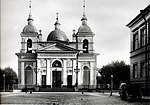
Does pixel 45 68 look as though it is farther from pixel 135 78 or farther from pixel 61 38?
pixel 135 78

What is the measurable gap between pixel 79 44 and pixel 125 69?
8.66 metres

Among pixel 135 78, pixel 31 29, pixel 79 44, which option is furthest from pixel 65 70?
pixel 135 78

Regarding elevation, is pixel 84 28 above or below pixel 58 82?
above

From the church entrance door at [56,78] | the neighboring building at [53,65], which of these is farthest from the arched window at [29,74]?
the church entrance door at [56,78]

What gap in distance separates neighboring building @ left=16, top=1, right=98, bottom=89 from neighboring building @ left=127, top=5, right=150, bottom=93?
23.6 meters

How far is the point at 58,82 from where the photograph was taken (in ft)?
132

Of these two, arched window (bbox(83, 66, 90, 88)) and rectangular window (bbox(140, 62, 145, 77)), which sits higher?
rectangular window (bbox(140, 62, 145, 77))

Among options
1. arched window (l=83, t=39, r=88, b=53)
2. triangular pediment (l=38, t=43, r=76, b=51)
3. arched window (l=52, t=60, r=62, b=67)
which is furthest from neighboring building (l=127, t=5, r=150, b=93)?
arched window (l=83, t=39, r=88, b=53)

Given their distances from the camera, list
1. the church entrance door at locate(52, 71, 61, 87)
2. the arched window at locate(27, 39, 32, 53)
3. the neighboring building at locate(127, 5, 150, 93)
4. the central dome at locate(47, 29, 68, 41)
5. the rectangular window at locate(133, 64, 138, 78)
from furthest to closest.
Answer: the central dome at locate(47, 29, 68, 41) → the arched window at locate(27, 39, 32, 53) → the church entrance door at locate(52, 71, 61, 87) → the rectangular window at locate(133, 64, 138, 78) → the neighboring building at locate(127, 5, 150, 93)

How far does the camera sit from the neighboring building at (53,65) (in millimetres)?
39906

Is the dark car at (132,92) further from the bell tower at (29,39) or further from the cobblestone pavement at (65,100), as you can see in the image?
the bell tower at (29,39)

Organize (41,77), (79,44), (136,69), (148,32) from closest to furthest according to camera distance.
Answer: (148,32) → (136,69) → (41,77) → (79,44)

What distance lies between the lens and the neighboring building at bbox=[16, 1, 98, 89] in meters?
39.9

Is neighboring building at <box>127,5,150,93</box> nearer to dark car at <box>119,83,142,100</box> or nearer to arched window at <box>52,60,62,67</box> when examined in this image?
dark car at <box>119,83,142,100</box>
